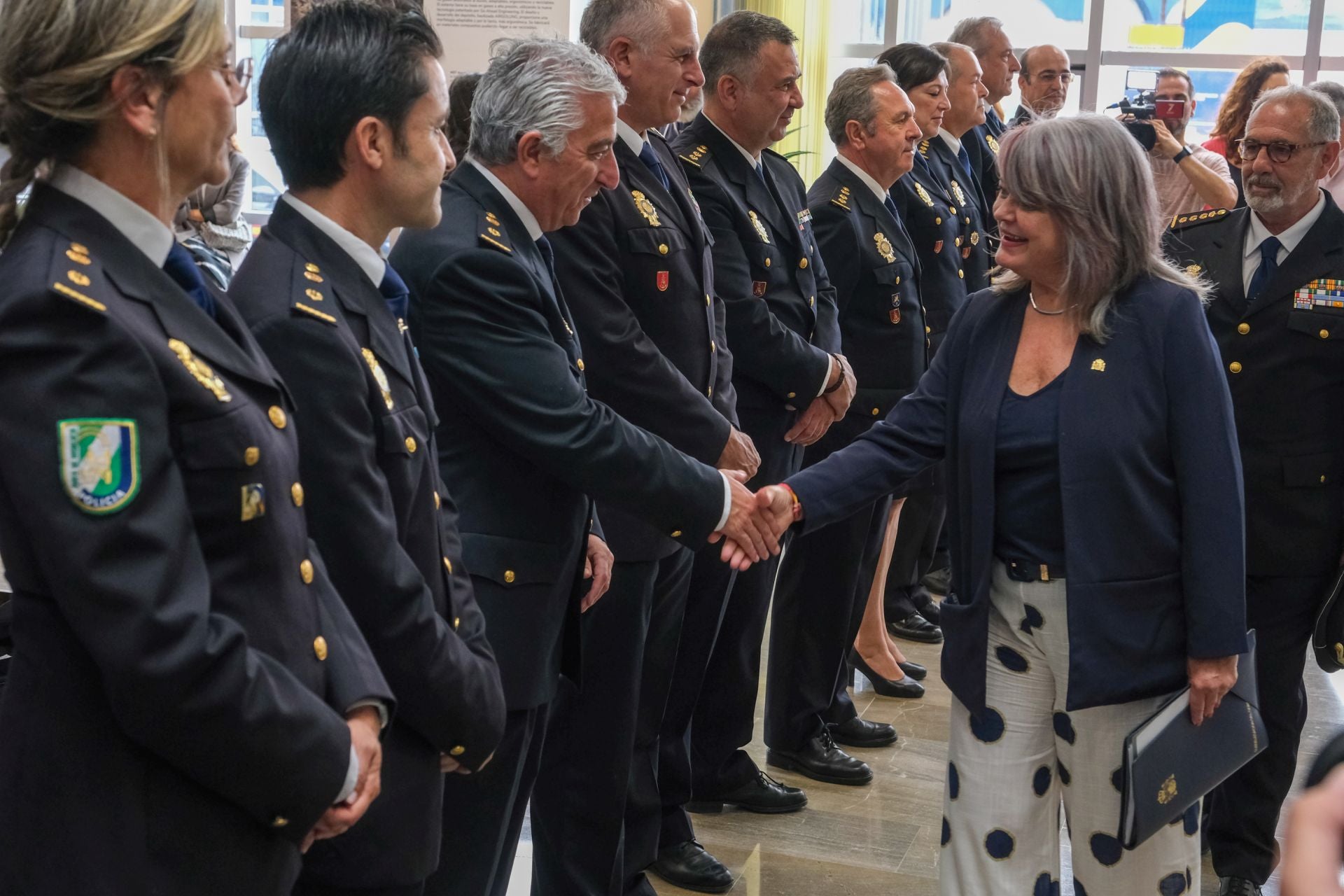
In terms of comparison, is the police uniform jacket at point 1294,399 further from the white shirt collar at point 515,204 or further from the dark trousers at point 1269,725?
the white shirt collar at point 515,204

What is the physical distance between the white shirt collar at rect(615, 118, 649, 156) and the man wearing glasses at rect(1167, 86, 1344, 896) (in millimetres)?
1177

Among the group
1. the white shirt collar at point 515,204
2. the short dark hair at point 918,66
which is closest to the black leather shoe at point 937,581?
the short dark hair at point 918,66

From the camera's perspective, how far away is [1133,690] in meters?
2.06

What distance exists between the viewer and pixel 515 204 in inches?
83.7

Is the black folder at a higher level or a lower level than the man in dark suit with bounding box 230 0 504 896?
lower

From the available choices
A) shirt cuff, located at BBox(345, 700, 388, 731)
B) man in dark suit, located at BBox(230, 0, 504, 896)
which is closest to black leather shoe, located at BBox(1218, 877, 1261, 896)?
man in dark suit, located at BBox(230, 0, 504, 896)

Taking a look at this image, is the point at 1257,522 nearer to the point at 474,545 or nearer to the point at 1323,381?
the point at 1323,381

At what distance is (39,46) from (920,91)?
356cm

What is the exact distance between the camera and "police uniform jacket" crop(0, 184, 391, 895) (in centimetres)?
112

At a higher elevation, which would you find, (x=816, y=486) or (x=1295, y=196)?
(x=1295, y=196)

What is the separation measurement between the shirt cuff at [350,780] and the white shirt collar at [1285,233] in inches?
88.8

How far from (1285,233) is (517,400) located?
1.72m

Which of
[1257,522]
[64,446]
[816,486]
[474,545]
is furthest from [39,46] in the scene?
[1257,522]

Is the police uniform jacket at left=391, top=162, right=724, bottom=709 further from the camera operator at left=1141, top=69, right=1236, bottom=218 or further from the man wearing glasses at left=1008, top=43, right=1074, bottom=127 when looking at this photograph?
the man wearing glasses at left=1008, top=43, right=1074, bottom=127
